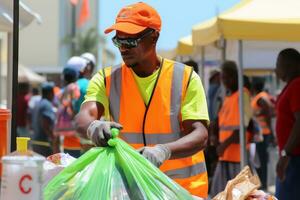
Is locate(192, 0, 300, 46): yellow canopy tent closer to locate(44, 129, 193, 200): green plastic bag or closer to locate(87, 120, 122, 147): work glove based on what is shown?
locate(87, 120, 122, 147): work glove

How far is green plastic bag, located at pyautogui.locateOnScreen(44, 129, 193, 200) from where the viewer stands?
2.51 meters

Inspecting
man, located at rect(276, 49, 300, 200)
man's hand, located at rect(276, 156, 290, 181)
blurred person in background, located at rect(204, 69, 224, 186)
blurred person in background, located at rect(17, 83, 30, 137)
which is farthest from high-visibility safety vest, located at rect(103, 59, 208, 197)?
blurred person in background, located at rect(17, 83, 30, 137)

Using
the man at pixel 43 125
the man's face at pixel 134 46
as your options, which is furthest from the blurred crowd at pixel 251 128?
the man at pixel 43 125

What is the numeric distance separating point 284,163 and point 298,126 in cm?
38

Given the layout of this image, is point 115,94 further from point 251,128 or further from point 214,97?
point 214,97

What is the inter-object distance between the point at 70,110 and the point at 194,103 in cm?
A: 463

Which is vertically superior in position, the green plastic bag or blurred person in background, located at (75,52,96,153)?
blurred person in background, located at (75,52,96,153)

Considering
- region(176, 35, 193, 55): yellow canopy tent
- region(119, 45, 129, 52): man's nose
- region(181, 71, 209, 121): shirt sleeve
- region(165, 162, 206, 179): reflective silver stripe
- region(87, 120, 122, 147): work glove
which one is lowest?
region(165, 162, 206, 179): reflective silver stripe

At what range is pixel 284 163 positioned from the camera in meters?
5.69

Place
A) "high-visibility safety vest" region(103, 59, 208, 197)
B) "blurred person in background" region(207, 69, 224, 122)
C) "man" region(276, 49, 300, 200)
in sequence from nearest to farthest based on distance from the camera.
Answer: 1. "high-visibility safety vest" region(103, 59, 208, 197)
2. "man" region(276, 49, 300, 200)
3. "blurred person in background" region(207, 69, 224, 122)

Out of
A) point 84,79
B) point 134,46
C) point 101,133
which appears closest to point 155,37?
point 134,46

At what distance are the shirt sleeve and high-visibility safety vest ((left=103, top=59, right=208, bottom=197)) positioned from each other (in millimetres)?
24

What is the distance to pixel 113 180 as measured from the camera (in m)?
2.53

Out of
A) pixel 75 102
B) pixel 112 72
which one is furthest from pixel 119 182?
pixel 75 102
